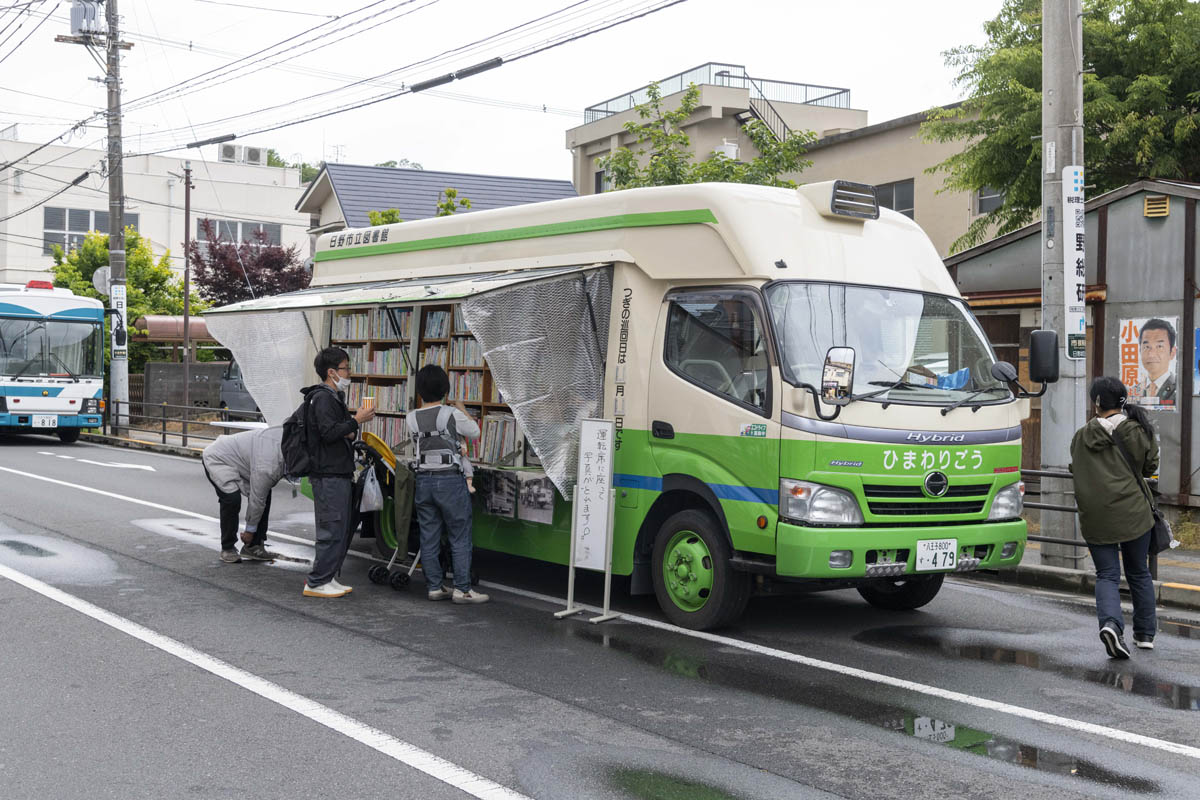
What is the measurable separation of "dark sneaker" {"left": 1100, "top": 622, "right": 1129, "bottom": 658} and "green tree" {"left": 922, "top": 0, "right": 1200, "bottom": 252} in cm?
1001

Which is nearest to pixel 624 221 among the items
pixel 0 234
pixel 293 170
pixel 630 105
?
pixel 630 105

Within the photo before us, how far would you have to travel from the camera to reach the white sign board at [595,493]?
8141 millimetres

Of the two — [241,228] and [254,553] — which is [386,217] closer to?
[254,553]

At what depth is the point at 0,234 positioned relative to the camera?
49.1 metres

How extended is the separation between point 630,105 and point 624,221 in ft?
79.0

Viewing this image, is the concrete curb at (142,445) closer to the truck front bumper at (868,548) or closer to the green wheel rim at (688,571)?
the green wheel rim at (688,571)

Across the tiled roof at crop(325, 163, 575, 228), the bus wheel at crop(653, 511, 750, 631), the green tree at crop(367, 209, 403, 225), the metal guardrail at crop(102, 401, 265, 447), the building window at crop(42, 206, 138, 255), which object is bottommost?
the bus wheel at crop(653, 511, 750, 631)

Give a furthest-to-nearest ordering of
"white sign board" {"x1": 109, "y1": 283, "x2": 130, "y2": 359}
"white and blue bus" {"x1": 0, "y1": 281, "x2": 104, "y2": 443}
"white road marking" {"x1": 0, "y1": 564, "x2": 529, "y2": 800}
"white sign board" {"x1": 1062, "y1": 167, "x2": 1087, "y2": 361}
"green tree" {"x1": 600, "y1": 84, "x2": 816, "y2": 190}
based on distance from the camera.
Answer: "white sign board" {"x1": 109, "y1": 283, "x2": 130, "y2": 359} → "white and blue bus" {"x1": 0, "y1": 281, "x2": 104, "y2": 443} → "green tree" {"x1": 600, "y1": 84, "x2": 816, "y2": 190} → "white sign board" {"x1": 1062, "y1": 167, "x2": 1087, "y2": 361} → "white road marking" {"x1": 0, "y1": 564, "x2": 529, "y2": 800}

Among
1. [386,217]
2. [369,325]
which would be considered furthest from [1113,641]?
[386,217]

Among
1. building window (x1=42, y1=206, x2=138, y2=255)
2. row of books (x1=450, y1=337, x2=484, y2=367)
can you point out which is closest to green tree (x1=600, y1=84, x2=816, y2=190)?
row of books (x1=450, y1=337, x2=484, y2=367)

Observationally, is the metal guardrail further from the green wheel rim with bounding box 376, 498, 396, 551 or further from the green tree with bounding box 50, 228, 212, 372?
the green wheel rim with bounding box 376, 498, 396, 551

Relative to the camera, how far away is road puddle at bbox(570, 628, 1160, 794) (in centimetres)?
523

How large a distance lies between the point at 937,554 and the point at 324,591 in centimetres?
446

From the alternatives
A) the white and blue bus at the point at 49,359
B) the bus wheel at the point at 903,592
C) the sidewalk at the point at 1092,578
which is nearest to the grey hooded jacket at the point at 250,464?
the bus wheel at the point at 903,592
